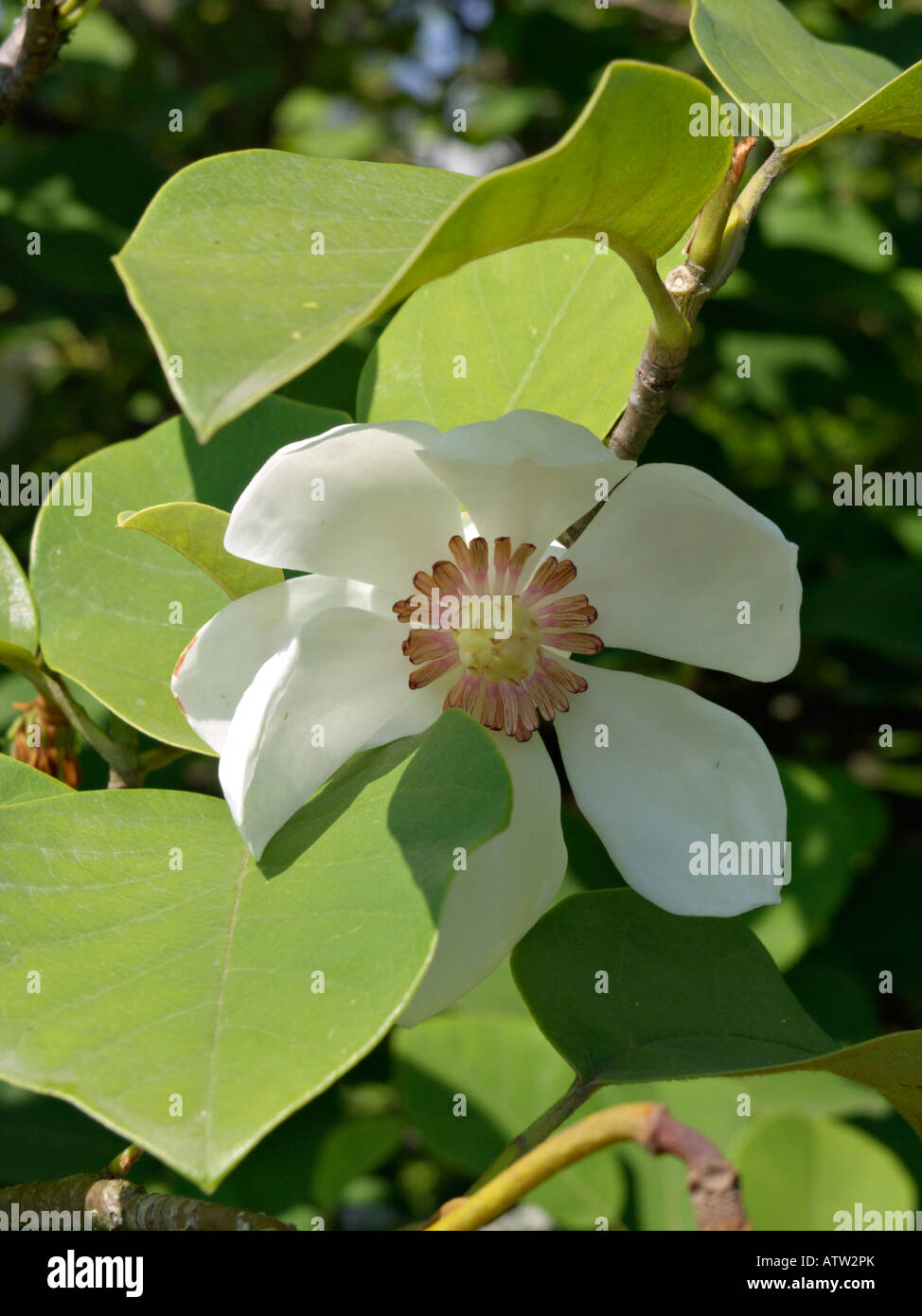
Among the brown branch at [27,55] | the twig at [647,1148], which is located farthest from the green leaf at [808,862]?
the brown branch at [27,55]

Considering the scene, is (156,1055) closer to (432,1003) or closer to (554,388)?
(432,1003)

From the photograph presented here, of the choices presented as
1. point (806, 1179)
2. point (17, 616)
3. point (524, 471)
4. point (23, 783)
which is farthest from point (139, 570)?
point (806, 1179)

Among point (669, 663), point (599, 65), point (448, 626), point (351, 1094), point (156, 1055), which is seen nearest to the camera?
point (156, 1055)

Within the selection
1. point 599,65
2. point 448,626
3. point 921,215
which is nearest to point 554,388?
point 448,626

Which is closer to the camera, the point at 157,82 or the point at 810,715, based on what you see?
the point at 810,715

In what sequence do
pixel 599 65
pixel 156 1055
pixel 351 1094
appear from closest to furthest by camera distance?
pixel 156 1055
pixel 351 1094
pixel 599 65

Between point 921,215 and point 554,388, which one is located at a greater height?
point 921,215

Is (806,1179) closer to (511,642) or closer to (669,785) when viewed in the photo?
(669,785)
